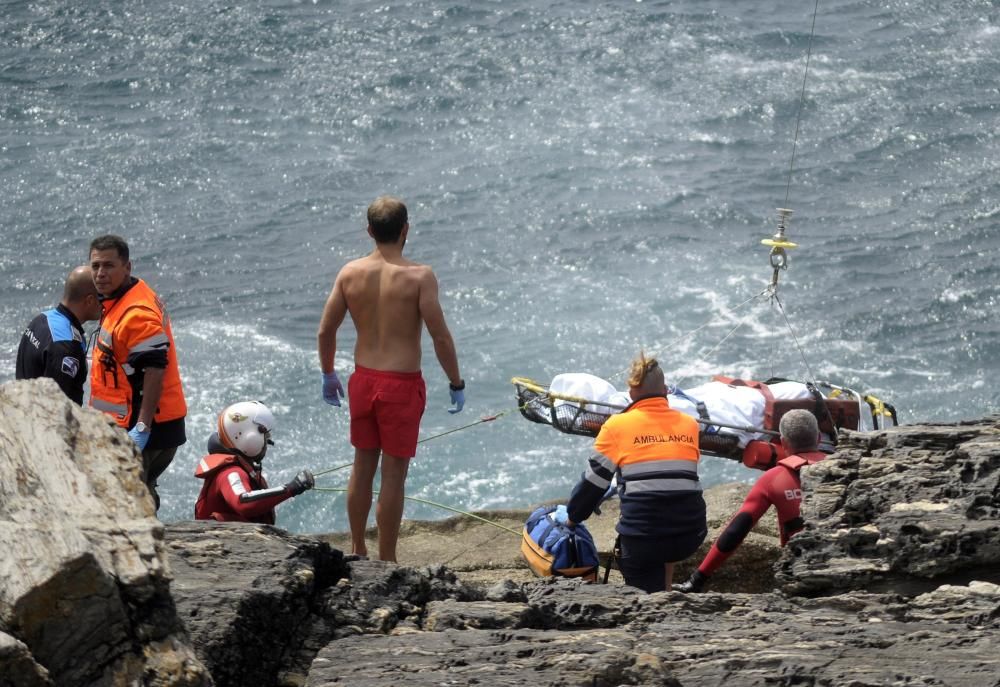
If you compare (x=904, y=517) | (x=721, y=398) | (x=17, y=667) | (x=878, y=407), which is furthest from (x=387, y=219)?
(x=878, y=407)

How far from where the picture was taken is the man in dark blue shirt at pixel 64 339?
6.93 metres

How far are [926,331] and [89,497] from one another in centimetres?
1493

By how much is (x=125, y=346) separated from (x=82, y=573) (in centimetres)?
345

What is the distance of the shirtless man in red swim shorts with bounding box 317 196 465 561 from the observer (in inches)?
279

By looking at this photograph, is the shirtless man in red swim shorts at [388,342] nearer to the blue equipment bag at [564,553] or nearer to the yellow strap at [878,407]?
the blue equipment bag at [564,553]

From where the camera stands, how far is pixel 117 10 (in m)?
28.2

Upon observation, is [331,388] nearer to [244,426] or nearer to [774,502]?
[244,426]

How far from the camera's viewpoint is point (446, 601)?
5.08 m

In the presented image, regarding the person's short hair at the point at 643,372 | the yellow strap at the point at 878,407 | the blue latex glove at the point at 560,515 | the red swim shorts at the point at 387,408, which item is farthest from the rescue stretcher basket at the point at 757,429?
the person's short hair at the point at 643,372

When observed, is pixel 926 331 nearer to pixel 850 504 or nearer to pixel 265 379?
pixel 265 379

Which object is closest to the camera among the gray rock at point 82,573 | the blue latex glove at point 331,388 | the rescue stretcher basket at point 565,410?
the gray rock at point 82,573

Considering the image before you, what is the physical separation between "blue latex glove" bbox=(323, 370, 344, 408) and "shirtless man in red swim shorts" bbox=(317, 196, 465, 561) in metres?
0.25

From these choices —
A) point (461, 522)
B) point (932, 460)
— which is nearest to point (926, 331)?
point (461, 522)

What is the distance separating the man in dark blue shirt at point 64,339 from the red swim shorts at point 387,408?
4.57 feet
